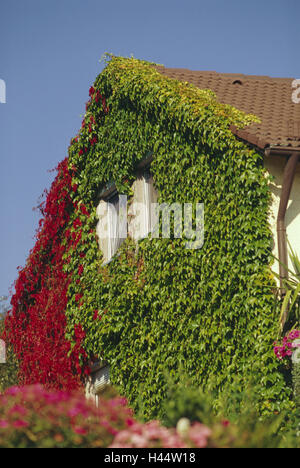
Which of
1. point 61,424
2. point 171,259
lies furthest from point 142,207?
point 61,424

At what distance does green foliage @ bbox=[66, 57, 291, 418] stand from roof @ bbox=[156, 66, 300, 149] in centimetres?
35

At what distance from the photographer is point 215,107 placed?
11.6 metres

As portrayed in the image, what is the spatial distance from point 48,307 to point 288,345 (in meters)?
7.69

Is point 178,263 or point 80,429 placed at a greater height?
point 178,263

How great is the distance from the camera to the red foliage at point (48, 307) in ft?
49.2

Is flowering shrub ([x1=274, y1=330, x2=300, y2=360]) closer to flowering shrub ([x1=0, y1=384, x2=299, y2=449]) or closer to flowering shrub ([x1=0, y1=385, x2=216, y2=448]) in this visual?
flowering shrub ([x1=0, y1=384, x2=299, y2=449])

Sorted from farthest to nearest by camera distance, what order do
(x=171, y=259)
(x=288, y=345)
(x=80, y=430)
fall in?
1. (x=171, y=259)
2. (x=288, y=345)
3. (x=80, y=430)

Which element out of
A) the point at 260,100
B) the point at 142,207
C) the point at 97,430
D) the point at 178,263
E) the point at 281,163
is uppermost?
the point at 260,100

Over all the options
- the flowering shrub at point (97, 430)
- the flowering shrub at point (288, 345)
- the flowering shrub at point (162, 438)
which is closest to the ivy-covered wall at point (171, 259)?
the flowering shrub at point (288, 345)

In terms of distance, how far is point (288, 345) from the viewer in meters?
9.40

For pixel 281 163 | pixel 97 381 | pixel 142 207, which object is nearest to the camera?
pixel 281 163

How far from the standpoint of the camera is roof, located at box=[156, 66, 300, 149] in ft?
34.6

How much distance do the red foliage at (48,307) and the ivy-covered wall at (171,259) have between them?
0.34 metres

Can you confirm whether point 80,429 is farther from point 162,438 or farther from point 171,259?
point 171,259
